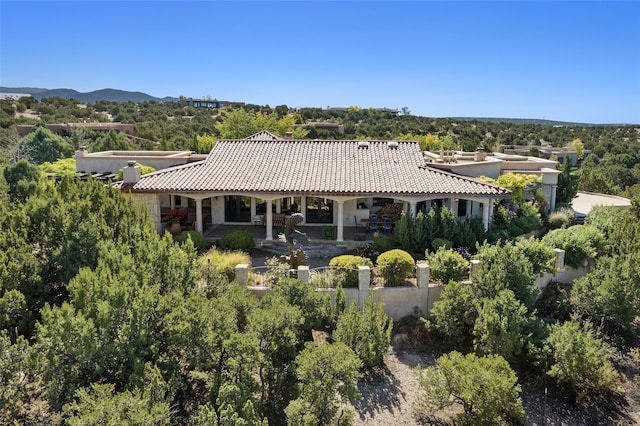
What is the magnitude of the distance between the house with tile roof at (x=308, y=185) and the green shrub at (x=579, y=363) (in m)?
8.77

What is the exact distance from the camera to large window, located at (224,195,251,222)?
1039 inches

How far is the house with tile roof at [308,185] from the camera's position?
22906mm

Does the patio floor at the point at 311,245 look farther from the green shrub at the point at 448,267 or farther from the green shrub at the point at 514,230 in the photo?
the green shrub at the point at 514,230

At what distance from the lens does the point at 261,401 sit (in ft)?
43.2

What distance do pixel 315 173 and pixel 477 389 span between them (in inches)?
576

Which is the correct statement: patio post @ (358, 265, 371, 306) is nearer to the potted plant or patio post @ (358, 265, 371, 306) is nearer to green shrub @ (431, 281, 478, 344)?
green shrub @ (431, 281, 478, 344)

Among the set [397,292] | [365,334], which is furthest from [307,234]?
[365,334]

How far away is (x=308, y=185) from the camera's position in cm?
2338

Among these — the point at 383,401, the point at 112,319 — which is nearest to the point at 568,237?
the point at 383,401

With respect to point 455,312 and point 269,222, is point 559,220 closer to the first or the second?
point 455,312

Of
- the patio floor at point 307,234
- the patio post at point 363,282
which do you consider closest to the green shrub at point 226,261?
the patio floor at point 307,234

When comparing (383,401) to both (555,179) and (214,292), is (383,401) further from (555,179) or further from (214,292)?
(555,179)

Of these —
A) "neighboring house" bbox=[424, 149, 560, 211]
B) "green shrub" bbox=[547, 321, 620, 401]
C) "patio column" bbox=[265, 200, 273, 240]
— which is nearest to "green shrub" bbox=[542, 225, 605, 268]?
"green shrub" bbox=[547, 321, 620, 401]

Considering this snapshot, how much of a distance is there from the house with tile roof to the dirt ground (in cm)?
870
